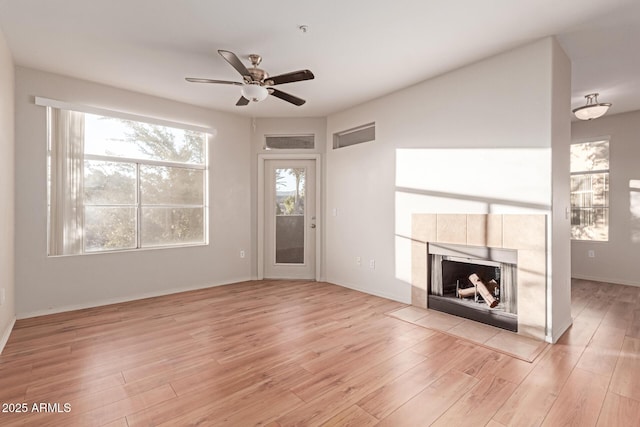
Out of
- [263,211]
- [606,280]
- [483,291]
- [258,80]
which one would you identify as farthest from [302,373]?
[606,280]

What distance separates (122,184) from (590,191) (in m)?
7.35

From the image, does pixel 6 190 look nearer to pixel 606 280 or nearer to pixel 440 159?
pixel 440 159

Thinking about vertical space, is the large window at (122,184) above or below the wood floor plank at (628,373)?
above

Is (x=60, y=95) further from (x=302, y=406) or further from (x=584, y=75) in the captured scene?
(x=584, y=75)

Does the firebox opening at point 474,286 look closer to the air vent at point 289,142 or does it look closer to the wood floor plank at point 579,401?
→ the wood floor plank at point 579,401

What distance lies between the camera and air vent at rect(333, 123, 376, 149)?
4.49 m

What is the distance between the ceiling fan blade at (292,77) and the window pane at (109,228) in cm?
264

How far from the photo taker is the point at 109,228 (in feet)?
12.9

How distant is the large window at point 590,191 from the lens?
5.11 m

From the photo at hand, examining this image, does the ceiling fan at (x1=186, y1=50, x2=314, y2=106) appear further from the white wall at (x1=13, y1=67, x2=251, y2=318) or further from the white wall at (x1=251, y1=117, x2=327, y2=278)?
the white wall at (x1=251, y1=117, x2=327, y2=278)

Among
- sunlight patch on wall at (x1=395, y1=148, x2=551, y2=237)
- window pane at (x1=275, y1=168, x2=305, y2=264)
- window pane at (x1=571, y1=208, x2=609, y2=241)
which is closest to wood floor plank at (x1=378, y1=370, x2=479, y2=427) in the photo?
sunlight patch on wall at (x1=395, y1=148, x2=551, y2=237)

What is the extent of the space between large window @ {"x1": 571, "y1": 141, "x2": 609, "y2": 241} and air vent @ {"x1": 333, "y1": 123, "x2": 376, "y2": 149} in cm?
393

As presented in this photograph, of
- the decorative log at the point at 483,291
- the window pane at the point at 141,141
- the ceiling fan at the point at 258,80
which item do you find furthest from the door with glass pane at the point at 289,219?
the decorative log at the point at 483,291

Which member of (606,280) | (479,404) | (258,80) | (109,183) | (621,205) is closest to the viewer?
(479,404)
